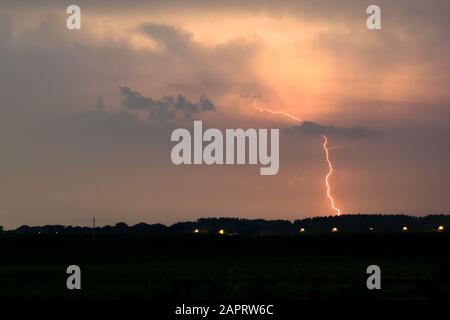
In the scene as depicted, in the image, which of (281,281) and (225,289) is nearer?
(225,289)

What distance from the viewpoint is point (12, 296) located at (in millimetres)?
46844

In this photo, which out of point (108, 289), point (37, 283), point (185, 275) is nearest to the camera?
point (108, 289)

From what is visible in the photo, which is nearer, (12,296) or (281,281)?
(12,296)

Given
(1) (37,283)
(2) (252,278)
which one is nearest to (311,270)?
(2) (252,278)
